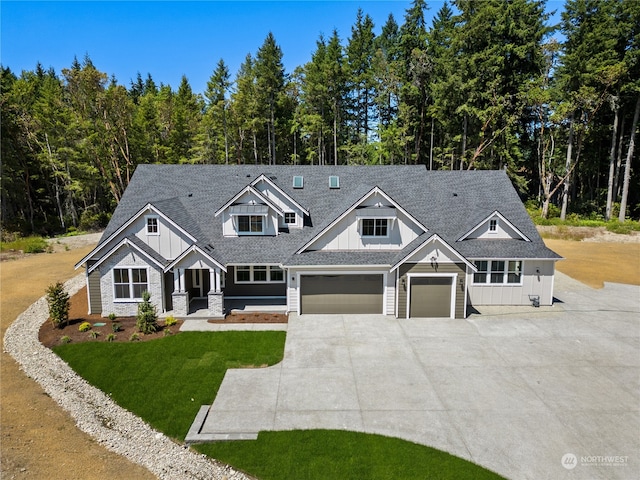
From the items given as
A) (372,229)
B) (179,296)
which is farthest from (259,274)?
(372,229)

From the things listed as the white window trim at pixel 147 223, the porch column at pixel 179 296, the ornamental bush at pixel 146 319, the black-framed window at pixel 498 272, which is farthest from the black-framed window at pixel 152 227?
the black-framed window at pixel 498 272

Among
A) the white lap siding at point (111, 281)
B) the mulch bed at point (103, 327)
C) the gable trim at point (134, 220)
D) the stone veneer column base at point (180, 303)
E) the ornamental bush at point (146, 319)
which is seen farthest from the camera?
the gable trim at point (134, 220)

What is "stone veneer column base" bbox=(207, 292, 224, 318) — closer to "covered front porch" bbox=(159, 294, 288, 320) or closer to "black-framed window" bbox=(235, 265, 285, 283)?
"covered front porch" bbox=(159, 294, 288, 320)

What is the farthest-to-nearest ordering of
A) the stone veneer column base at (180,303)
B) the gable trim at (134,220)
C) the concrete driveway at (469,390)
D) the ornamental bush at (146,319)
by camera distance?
the gable trim at (134,220), the stone veneer column base at (180,303), the ornamental bush at (146,319), the concrete driveway at (469,390)

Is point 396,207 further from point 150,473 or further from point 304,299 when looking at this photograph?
point 150,473

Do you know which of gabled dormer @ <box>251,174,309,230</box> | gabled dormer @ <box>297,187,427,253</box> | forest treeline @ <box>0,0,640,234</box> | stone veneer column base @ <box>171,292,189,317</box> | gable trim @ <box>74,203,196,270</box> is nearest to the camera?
stone veneer column base @ <box>171,292,189,317</box>

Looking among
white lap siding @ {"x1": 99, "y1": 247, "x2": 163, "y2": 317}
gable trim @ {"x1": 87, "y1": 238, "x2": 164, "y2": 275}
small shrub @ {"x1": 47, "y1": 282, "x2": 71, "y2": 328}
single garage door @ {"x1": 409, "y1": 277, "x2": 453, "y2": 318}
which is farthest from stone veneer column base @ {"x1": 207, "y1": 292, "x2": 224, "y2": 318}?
single garage door @ {"x1": 409, "y1": 277, "x2": 453, "y2": 318}

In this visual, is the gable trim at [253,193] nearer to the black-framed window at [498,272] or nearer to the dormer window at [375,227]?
the dormer window at [375,227]

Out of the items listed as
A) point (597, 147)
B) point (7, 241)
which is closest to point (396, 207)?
point (7, 241)
